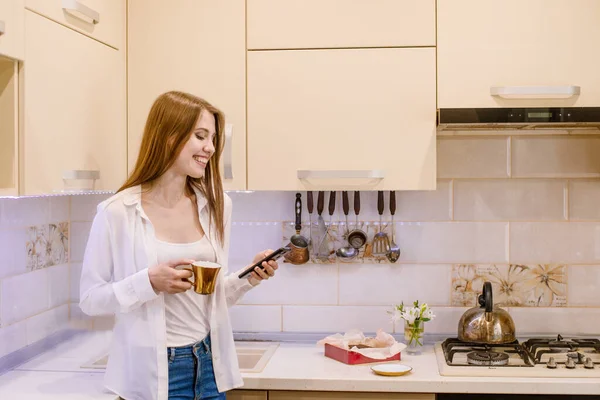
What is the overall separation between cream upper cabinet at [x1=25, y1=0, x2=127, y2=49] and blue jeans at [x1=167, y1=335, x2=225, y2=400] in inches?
39.8

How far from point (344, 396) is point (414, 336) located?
45 cm

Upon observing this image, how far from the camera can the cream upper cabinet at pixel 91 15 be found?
208cm

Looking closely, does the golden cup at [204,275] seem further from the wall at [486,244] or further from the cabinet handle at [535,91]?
the cabinet handle at [535,91]

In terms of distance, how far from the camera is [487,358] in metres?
2.48

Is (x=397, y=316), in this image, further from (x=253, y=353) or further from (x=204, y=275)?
(x=204, y=275)

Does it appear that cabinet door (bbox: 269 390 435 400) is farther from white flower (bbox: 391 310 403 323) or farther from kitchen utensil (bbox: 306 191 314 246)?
kitchen utensil (bbox: 306 191 314 246)

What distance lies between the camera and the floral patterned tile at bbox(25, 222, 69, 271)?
8.89 feet

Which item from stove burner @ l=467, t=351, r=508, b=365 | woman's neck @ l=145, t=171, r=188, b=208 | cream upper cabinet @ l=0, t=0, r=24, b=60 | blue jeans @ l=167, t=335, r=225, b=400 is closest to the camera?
cream upper cabinet @ l=0, t=0, r=24, b=60

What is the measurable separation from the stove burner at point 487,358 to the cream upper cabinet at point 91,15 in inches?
63.4

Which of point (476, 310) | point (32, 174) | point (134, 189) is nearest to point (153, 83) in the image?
point (134, 189)

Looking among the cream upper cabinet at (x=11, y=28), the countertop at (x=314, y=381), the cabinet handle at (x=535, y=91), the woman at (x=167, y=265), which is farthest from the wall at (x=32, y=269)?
the cabinet handle at (x=535, y=91)

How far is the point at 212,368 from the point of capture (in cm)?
222

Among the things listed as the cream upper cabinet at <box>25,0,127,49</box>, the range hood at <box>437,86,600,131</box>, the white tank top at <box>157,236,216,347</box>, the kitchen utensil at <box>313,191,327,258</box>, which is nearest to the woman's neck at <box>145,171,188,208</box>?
the white tank top at <box>157,236,216,347</box>

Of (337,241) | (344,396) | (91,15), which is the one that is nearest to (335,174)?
(337,241)
